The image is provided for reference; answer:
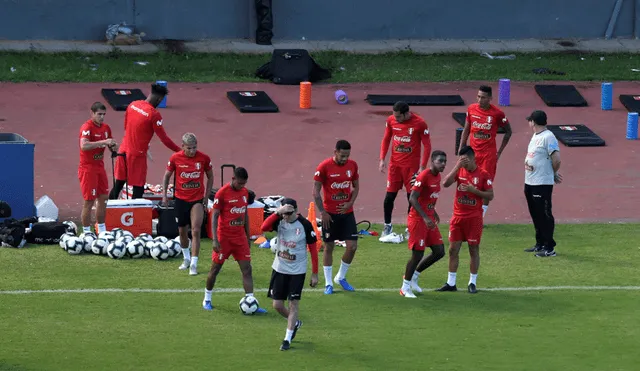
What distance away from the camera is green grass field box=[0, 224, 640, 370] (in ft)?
48.2

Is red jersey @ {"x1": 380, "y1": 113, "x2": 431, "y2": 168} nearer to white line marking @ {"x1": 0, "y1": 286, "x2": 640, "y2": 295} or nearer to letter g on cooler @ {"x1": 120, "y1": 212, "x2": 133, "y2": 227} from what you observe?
white line marking @ {"x1": 0, "y1": 286, "x2": 640, "y2": 295}

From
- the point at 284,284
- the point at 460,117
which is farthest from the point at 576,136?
the point at 284,284

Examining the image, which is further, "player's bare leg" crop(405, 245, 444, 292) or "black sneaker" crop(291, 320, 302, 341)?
"player's bare leg" crop(405, 245, 444, 292)

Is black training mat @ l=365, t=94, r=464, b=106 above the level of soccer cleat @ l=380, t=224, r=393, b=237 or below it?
above

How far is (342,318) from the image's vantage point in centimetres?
1634

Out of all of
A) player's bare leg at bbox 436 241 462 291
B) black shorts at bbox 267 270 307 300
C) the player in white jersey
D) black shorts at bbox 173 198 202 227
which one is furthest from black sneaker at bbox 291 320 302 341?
black shorts at bbox 173 198 202 227

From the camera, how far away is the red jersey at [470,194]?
1734cm

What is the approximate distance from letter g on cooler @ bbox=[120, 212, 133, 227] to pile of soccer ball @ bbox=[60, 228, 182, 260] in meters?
0.47

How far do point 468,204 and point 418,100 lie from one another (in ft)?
46.5

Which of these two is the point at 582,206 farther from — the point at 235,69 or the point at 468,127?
the point at 235,69

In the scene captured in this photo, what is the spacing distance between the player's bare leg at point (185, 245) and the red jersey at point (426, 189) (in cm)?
357

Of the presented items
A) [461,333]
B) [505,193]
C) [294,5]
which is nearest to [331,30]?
[294,5]

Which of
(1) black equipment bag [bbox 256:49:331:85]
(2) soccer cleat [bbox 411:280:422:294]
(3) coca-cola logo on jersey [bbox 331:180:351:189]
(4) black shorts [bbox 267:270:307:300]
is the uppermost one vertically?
(1) black equipment bag [bbox 256:49:331:85]

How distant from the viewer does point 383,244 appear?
2058cm
